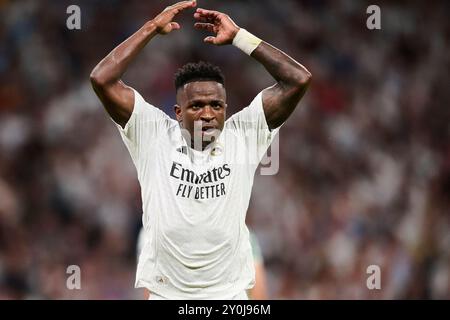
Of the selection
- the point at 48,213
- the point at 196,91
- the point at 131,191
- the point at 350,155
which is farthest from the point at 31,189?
the point at 196,91

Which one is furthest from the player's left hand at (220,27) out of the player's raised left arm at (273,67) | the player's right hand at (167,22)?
the player's right hand at (167,22)

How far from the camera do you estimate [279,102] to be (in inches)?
192

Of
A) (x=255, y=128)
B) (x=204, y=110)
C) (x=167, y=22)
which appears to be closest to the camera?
(x=167, y=22)

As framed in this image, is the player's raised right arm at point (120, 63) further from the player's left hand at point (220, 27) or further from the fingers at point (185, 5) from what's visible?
the player's left hand at point (220, 27)

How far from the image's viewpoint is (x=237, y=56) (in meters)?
9.45

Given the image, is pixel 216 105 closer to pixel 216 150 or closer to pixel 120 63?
pixel 216 150

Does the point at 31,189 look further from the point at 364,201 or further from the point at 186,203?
the point at 186,203

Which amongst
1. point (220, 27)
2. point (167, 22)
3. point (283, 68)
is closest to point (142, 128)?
point (167, 22)

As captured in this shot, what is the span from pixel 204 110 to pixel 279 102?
0.43 meters

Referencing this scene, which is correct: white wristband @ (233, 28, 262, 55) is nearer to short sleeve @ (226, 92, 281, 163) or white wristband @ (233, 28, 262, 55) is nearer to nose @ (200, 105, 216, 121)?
short sleeve @ (226, 92, 281, 163)

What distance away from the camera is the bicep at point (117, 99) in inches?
186

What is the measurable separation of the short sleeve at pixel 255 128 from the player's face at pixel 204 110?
6.0 inches

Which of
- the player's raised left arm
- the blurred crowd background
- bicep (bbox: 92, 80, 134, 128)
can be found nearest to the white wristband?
the player's raised left arm
